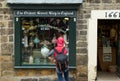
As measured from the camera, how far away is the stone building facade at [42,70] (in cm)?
1492

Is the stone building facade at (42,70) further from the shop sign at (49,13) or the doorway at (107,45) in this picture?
the doorway at (107,45)

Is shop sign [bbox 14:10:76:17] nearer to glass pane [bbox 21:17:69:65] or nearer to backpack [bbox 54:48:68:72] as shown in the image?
glass pane [bbox 21:17:69:65]

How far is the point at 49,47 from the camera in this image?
15453 mm

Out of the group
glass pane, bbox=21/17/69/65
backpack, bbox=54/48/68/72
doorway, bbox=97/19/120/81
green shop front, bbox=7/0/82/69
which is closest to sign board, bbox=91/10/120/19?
green shop front, bbox=7/0/82/69

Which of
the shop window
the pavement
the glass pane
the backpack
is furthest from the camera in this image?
the pavement

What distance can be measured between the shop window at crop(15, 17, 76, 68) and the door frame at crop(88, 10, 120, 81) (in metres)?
0.53

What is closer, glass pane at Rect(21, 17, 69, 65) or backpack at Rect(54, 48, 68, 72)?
backpack at Rect(54, 48, 68, 72)

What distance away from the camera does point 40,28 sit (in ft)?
50.1

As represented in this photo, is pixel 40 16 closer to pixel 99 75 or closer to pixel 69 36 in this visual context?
pixel 69 36

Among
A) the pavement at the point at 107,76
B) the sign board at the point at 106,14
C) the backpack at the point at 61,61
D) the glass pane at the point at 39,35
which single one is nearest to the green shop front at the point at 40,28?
the glass pane at the point at 39,35

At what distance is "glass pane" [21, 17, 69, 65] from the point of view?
15.2 m

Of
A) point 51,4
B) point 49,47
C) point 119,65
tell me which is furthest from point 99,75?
point 51,4

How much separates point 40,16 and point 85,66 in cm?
221

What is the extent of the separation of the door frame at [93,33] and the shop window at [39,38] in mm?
528
